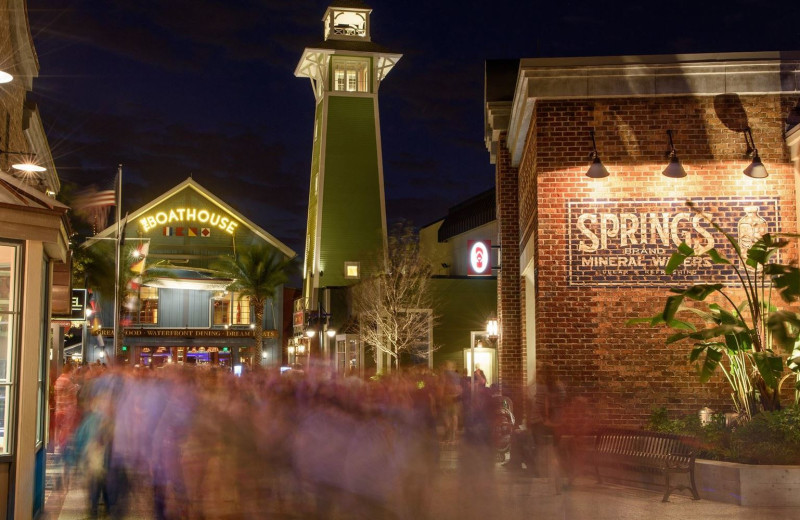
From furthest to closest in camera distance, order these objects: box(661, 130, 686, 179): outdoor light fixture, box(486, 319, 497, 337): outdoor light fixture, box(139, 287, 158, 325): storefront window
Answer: box(139, 287, 158, 325): storefront window
box(486, 319, 497, 337): outdoor light fixture
box(661, 130, 686, 179): outdoor light fixture

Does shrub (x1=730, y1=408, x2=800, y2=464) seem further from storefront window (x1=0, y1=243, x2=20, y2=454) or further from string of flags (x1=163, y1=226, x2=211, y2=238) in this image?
string of flags (x1=163, y1=226, x2=211, y2=238)

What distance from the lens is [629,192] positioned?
16375mm

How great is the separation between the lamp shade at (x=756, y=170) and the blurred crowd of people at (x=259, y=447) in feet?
22.2

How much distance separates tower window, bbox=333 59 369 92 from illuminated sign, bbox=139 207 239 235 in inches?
427

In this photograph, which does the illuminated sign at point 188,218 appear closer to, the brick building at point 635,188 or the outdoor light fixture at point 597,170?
the brick building at point 635,188

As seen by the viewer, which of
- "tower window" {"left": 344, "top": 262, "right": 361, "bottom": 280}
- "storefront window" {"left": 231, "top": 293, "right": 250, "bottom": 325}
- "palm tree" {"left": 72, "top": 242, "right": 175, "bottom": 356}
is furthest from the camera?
Answer: "storefront window" {"left": 231, "top": 293, "right": 250, "bottom": 325}

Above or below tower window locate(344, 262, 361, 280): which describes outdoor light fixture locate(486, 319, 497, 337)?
below

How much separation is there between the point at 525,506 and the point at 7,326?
6.65 meters

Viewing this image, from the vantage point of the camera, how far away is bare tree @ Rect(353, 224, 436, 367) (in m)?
41.4

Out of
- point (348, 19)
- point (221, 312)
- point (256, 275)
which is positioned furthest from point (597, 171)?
point (221, 312)

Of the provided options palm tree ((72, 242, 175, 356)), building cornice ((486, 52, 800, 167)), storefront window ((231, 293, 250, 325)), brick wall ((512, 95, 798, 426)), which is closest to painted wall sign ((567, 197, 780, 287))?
brick wall ((512, 95, 798, 426))

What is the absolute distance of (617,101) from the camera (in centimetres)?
Answer: 1653

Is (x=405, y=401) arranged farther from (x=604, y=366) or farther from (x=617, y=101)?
(x=617, y=101)

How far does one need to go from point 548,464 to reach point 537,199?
4.74 m
